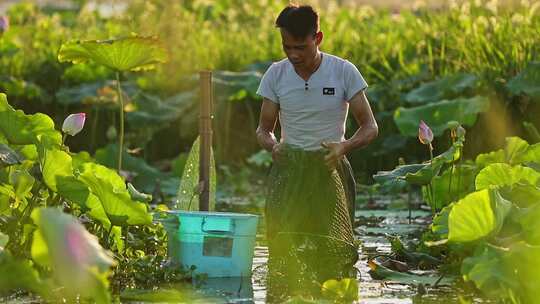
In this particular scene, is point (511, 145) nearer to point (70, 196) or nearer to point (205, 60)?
point (70, 196)

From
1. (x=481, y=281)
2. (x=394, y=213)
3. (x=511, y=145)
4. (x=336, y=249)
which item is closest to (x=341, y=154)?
(x=336, y=249)

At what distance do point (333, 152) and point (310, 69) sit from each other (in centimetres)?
44

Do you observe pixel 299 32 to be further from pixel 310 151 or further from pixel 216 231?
pixel 216 231

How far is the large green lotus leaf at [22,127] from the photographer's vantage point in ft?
18.3

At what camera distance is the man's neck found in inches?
240

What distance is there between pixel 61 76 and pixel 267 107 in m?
5.76

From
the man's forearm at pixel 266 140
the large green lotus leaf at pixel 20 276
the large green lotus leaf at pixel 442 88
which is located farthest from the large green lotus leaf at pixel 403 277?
the large green lotus leaf at pixel 442 88

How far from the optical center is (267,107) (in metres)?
6.24

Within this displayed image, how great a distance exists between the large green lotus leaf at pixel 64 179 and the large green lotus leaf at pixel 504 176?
1534mm

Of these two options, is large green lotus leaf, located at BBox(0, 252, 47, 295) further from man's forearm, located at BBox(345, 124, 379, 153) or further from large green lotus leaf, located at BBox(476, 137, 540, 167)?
large green lotus leaf, located at BBox(476, 137, 540, 167)

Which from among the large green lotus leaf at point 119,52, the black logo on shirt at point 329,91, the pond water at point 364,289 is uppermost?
the large green lotus leaf at point 119,52

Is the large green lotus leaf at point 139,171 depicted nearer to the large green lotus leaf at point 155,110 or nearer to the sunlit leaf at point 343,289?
the large green lotus leaf at point 155,110

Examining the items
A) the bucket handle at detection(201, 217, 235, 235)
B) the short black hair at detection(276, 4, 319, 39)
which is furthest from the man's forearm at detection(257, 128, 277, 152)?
the bucket handle at detection(201, 217, 235, 235)

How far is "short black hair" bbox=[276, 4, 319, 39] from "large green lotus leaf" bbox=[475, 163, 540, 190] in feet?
3.15
